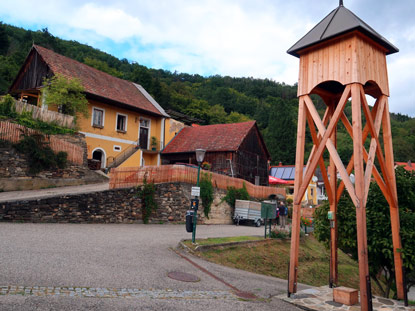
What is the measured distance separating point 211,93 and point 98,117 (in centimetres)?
5798

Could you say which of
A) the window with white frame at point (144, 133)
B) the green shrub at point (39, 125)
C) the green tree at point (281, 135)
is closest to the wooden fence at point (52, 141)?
the green shrub at point (39, 125)

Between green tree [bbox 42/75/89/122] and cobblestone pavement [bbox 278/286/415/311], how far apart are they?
20.1 m

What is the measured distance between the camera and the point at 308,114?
26.5 feet

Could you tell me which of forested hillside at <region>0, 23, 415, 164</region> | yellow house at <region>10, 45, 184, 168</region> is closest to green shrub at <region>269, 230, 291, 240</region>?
yellow house at <region>10, 45, 184, 168</region>

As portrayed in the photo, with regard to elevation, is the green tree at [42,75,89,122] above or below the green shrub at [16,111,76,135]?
above

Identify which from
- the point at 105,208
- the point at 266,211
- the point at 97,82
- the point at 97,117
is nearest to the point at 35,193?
the point at 105,208

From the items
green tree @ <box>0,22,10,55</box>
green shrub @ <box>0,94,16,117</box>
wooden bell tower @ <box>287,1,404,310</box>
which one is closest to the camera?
wooden bell tower @ <box>287,1,404,310</box>

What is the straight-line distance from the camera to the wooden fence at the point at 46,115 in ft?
63.6

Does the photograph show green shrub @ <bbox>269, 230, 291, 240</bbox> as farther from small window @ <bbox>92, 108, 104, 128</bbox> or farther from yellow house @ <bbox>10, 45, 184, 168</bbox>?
small window @ <bbox>92, 108, 104, 128</bbox>

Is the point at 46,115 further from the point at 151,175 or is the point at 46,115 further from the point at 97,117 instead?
the point at 151,175

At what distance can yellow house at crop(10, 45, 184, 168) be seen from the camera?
81.9 feet

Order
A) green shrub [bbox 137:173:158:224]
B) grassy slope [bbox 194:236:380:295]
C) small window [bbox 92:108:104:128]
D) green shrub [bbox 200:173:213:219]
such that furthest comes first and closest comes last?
small window [bbox 92:108:104:128] → green shrub [bbox 200:173:213:219] → green shrub [bbox 137:173:158:224] → grassy slope [bbox 194:236:380:295]

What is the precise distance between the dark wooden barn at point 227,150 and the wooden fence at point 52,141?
1051 centimetres

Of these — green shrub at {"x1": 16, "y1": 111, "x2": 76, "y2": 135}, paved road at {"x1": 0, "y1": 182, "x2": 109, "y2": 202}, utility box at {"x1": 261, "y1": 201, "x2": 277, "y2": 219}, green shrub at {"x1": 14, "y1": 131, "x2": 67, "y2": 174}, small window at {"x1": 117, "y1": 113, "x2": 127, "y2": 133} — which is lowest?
utility box at {"x1": 261, "y1": 201, "x2": 277, "y2": 219}
